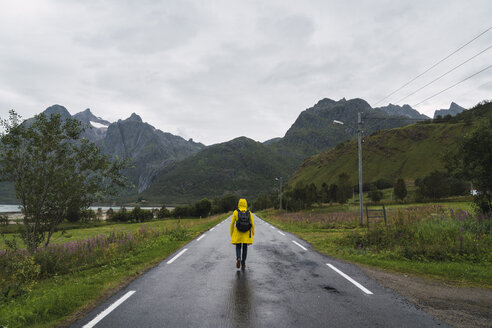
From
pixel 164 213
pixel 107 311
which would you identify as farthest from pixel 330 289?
pixel 164 213

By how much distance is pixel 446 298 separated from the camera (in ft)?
18.5

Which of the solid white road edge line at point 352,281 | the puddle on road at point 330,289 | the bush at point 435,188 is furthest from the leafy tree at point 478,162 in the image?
the bush at point 435,188

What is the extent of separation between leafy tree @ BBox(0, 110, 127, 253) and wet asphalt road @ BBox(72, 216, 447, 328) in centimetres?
511

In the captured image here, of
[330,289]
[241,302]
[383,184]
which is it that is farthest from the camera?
[383,184]

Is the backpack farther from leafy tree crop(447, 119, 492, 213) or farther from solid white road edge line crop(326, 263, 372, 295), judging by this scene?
leafy tree crop(447, 119, 492, 213)

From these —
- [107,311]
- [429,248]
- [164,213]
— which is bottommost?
[164,213]

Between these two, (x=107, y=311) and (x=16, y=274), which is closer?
(x=107, y=311)

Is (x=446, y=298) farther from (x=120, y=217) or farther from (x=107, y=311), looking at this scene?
(x=120, y=217)

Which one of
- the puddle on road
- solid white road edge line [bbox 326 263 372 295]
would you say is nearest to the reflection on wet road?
the puddle on road

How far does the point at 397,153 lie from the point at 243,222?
16912 centimetres

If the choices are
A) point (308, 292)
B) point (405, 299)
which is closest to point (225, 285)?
point (308, 292)

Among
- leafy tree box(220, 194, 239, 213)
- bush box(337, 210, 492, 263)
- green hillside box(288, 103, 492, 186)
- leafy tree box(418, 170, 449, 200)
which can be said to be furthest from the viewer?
green hillside box(288, 103, 492, 186)

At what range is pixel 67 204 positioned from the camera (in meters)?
10.7

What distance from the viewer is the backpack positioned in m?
7.99
